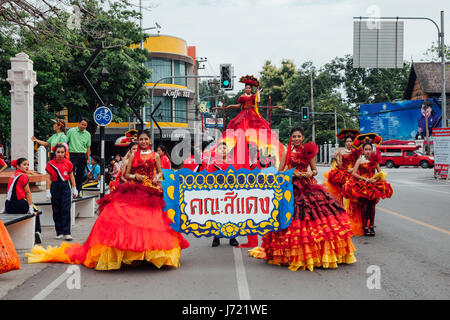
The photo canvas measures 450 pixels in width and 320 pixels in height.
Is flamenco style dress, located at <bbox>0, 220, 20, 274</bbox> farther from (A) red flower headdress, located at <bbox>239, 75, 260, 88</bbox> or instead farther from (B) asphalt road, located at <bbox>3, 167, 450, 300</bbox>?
(A) red flower headdress, located at <bbox>239, 75, 260, 88</bbox>

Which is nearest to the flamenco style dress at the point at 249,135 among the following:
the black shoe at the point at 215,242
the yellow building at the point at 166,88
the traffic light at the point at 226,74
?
the black shoe at the point at 215,242

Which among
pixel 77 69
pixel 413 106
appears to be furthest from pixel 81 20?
pixel 413 106

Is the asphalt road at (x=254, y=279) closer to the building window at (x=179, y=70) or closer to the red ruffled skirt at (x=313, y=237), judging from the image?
the red ruffled skirt at (x=313, y=237)

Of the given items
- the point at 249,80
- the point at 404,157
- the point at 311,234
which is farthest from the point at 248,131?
the point at 404,157

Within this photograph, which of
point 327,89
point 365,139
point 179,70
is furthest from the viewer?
point 327,89

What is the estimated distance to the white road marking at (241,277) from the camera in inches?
218

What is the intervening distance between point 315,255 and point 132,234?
2.51 metres

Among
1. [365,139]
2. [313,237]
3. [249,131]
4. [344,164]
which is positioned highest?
[249,131]

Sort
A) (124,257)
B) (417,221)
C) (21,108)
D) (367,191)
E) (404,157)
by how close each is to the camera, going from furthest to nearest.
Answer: (404,157) → (21,108) → (417,221) → (367,191) → (124,257)

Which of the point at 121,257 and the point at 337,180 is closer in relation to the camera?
the point at 121,257

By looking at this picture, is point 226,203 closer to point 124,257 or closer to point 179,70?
point 124,257

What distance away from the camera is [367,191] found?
9.79 m

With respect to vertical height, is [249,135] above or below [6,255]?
above
